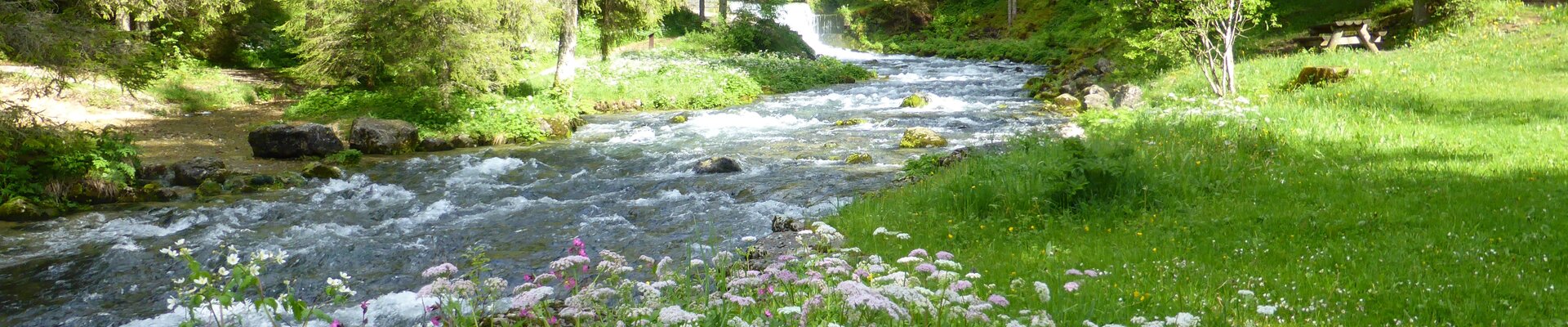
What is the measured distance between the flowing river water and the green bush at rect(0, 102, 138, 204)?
3.01ft

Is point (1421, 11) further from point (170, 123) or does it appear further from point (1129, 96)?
point (170, 123)

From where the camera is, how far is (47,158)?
36.3 ft

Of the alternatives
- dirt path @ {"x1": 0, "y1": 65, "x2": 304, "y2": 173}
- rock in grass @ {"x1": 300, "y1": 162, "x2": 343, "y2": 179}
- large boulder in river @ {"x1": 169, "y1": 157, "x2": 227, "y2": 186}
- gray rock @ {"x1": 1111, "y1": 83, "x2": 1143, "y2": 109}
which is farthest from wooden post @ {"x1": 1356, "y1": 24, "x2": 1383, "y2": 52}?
large boulder in river @ {"x1": 169, "y1": 157, "x2": 227, "y2": 186}

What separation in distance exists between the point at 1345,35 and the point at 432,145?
Answer: 20.1 meters

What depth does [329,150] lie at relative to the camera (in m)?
14.7

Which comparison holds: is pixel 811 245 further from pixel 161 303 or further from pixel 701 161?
pixel 701 161

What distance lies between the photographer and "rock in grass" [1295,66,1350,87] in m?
14.5

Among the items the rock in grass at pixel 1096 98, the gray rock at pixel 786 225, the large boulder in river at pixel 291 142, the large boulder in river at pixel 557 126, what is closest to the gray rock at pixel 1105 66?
the rock in grass at pixel 1096 98

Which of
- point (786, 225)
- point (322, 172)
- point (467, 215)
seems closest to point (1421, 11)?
point (786, 225)

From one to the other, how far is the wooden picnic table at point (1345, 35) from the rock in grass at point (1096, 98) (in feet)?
17.4


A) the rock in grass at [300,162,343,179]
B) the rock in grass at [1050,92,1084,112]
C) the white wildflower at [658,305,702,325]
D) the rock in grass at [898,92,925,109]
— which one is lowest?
the rock in grass at [898,92,925,109]

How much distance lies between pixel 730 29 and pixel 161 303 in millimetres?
31135

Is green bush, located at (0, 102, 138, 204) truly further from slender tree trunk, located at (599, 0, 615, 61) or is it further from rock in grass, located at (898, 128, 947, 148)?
slender tree trunk, located at (599, 0, 615, 61)

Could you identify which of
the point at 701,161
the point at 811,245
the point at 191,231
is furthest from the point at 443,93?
the point at 811,245
